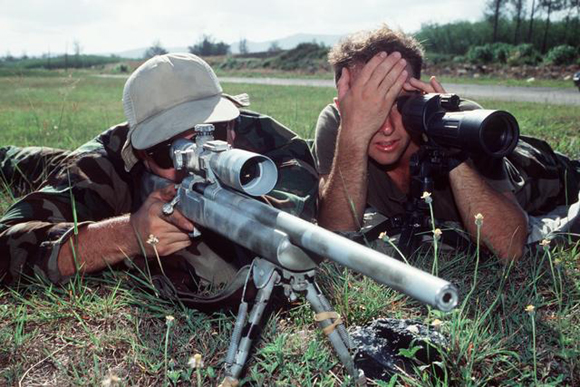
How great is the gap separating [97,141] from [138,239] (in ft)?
3.34

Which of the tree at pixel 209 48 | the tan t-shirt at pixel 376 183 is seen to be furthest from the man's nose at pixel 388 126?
the tree at pixel 209 48

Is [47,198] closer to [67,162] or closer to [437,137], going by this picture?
[67,162]

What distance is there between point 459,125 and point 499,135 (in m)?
0.16

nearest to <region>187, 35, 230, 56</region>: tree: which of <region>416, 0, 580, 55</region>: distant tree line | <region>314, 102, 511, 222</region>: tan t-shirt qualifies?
<region>416, 0, 580, 55</region>: distant tree line

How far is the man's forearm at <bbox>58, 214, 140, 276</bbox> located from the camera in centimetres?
234

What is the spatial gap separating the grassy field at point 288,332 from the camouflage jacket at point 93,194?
0.62ft

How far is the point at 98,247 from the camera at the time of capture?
7.93 feet

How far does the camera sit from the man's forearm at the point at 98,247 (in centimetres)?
234

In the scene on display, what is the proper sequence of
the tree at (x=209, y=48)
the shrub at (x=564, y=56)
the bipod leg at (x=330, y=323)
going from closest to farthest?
the bipod leg at (x=330, y=323)
the shrub at (x=564, y=56)
the tree at (x=209, y=48)

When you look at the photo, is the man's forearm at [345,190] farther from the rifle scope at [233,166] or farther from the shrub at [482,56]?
the shrub at [482,56]

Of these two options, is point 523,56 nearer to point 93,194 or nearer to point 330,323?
point 93,194

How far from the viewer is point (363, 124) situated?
9.05 ft

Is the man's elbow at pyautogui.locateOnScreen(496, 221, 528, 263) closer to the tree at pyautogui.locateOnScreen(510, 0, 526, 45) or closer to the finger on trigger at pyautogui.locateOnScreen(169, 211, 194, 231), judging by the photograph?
the finger on trigger at pyautogui.locateOnScreen(169, 211, 194, 231)

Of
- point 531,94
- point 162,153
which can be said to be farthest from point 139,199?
point 531,94
